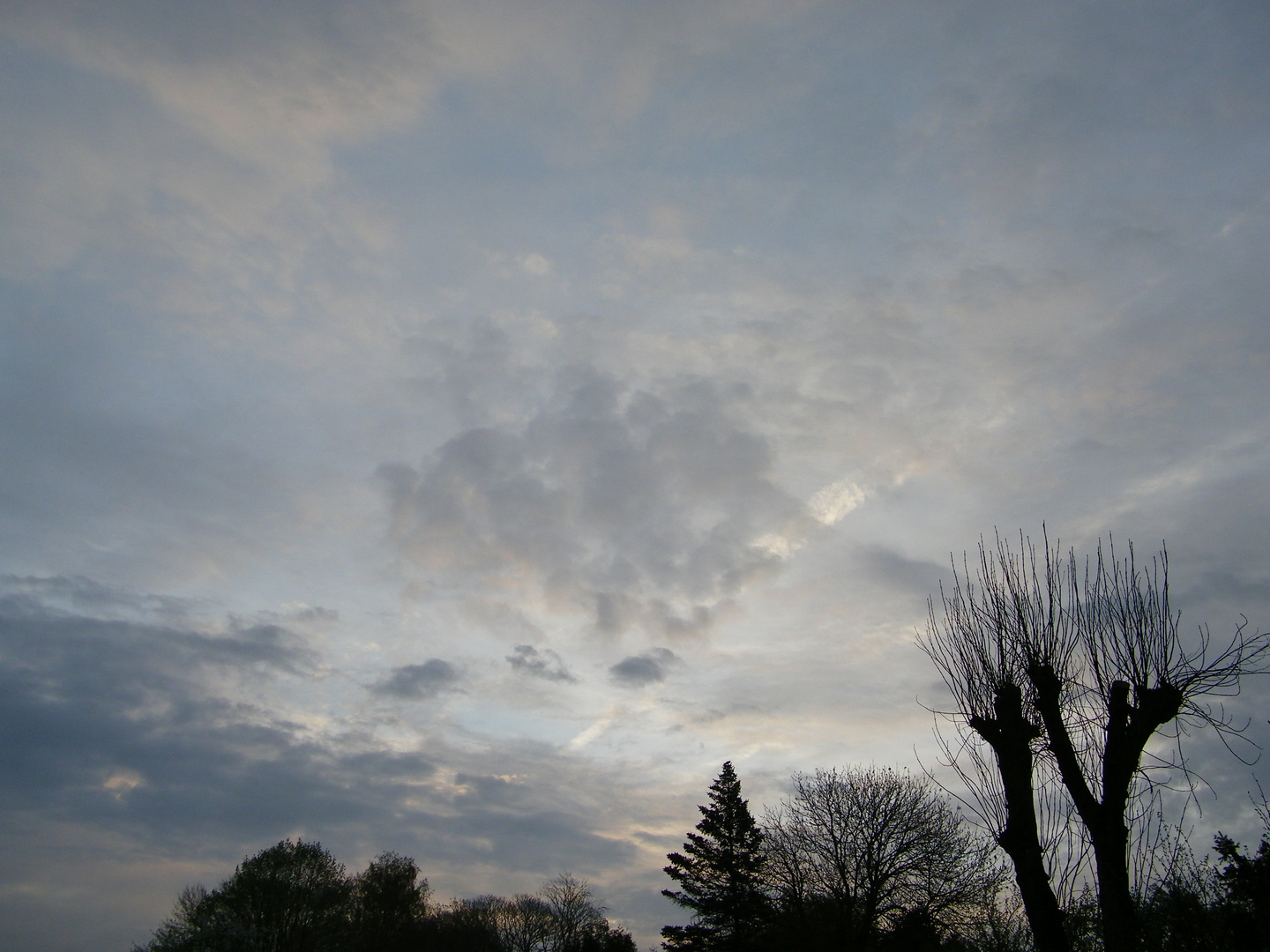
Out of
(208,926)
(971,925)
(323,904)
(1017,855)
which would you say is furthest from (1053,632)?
(323,904)

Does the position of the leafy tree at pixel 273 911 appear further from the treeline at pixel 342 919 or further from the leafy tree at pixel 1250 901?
the leafy tree at pixel 1250 901

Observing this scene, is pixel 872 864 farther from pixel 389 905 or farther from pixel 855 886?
pixel 389 905

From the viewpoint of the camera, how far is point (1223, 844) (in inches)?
750

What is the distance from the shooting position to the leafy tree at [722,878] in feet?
143

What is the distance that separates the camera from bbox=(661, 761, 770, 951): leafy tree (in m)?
43.5

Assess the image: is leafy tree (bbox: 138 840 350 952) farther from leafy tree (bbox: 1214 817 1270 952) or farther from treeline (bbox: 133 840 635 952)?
leafy tree (bbox: 1214 817 1270 952)

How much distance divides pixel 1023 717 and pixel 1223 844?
12.3m

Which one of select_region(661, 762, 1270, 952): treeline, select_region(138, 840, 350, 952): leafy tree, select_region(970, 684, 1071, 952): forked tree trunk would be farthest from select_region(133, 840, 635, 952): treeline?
select_region(970, 684, 1071, 952): forked tree trunk

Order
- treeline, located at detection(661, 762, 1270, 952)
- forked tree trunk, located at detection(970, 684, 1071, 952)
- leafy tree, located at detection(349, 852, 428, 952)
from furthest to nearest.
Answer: leafy tree, located at detection(349, 852, 428, 952) → treeline, located at detection(661, 762, 1270, 952) → forked tree trunk, located at detection(970, 684, 1071, 952)

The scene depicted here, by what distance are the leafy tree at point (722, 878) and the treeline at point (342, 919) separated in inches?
474

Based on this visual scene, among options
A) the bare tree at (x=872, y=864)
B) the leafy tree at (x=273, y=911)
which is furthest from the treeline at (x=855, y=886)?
the leafy tree at (x=273, y=911)

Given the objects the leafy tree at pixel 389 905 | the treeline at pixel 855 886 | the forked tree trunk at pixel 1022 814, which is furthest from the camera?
the leafy tree at pixel 389 905

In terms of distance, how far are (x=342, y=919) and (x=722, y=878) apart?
29.6 meters

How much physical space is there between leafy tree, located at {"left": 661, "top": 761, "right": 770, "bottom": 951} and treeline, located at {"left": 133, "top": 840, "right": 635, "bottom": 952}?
39.5 ft
